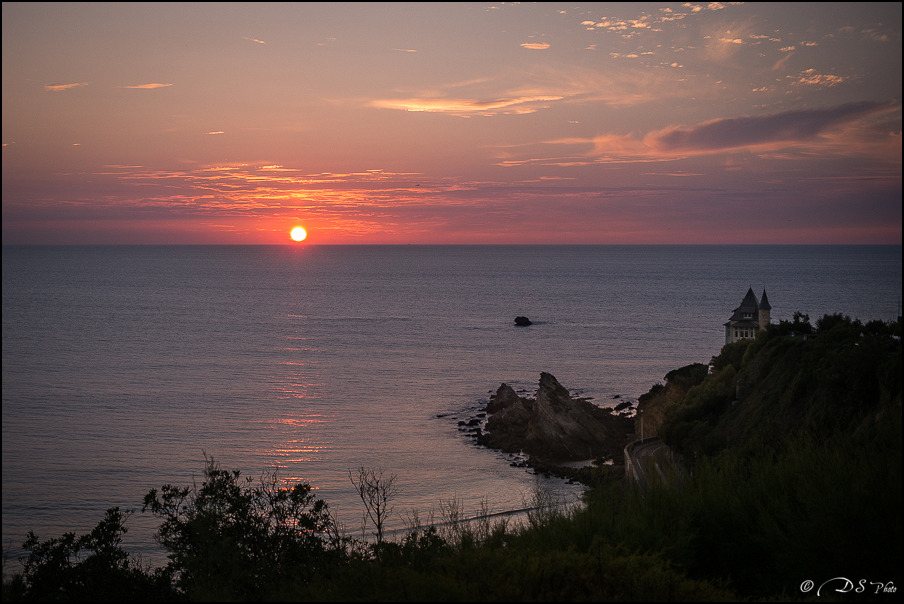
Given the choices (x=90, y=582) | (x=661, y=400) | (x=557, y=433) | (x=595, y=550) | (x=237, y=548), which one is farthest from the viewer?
(x=661, y=400)

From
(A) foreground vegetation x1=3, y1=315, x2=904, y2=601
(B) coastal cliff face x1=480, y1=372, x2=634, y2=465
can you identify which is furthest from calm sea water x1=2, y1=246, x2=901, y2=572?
(A) foreground vegetation x1=3, y1=315, x2=904, y2=601

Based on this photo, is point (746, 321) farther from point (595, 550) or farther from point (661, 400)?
point (595, 550)

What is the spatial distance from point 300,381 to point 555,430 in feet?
116

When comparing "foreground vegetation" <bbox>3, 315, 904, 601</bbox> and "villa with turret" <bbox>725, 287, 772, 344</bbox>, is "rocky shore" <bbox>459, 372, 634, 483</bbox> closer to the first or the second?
"villa with turret" <bbox>725, 287, 772, 344</bbox>

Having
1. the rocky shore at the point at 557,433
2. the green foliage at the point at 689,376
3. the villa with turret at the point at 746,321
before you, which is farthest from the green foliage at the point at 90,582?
the villa with turret at the point at 746,321

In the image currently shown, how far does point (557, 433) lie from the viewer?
160 feet

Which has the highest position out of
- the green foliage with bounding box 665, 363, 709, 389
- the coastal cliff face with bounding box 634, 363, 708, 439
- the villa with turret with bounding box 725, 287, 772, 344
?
the villa with turret with bounding box 725, 287, 772, 344

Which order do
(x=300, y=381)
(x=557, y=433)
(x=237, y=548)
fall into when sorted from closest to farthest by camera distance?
(x=237, y=548), (x=557, y=433), (x=300, y=381)

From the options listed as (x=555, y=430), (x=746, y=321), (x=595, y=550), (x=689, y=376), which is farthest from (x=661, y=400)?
(x=595, y=550)

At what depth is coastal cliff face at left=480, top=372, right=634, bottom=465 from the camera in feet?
156

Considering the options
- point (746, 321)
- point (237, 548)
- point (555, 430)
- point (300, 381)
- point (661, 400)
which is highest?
point (300, 381)

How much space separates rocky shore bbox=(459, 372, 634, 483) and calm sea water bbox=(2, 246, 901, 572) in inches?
84.2

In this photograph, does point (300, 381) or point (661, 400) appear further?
point (300, 381)

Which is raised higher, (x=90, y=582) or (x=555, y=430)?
(x=555, y=430)
